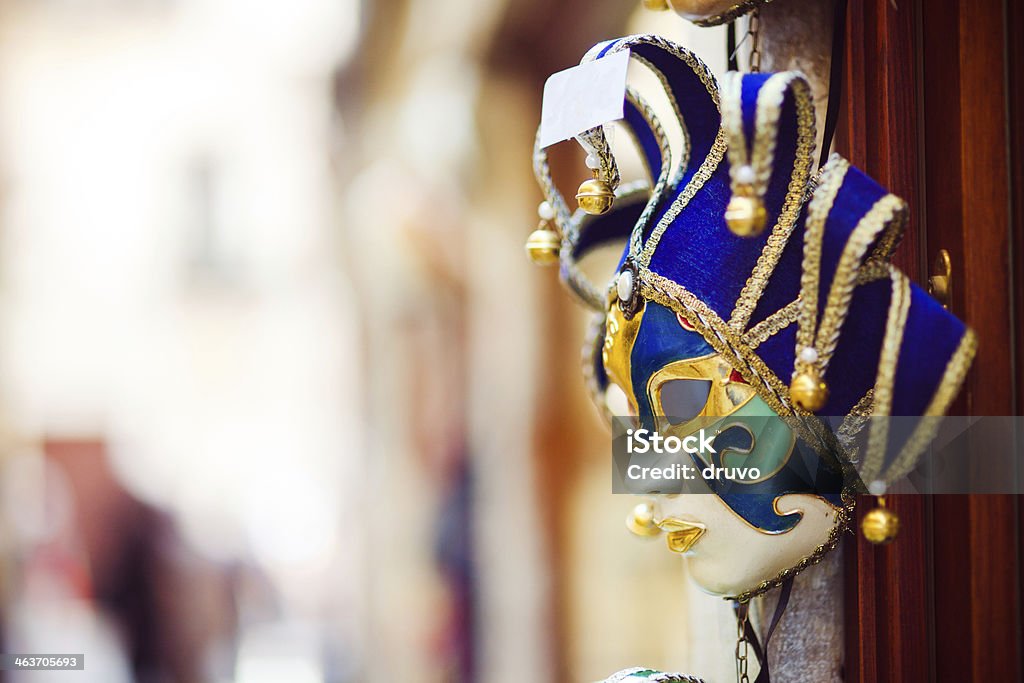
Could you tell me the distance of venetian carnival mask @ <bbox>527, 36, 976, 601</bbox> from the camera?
51cm

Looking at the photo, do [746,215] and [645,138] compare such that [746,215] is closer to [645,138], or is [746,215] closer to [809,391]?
[809,391]

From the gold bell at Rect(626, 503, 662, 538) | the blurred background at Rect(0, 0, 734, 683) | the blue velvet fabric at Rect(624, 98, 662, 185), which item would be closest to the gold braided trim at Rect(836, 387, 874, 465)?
the gold bell at Rect(626, 503, 662, 538)

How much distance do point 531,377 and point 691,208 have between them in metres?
1.19

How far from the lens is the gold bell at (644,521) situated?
26.3 inches

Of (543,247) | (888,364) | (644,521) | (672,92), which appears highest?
(672,92)

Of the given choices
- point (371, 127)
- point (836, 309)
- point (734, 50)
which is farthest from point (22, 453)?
point (836, 309)

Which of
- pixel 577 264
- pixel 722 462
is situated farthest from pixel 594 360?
pixel 722 462

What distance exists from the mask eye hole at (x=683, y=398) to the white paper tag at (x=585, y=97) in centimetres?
19

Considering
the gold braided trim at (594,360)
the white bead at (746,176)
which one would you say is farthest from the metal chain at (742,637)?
the white bead at (746,176)

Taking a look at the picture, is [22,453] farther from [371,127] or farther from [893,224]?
[893,224]

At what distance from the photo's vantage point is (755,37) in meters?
0.75

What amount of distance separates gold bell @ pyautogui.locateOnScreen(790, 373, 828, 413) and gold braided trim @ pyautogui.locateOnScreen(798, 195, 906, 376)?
0.03 meters

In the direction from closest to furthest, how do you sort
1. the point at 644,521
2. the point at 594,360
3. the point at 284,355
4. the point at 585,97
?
the point at 585,97
the point at 644,521
the point at 594,360
the point at 284,355

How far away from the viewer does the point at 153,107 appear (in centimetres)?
210
